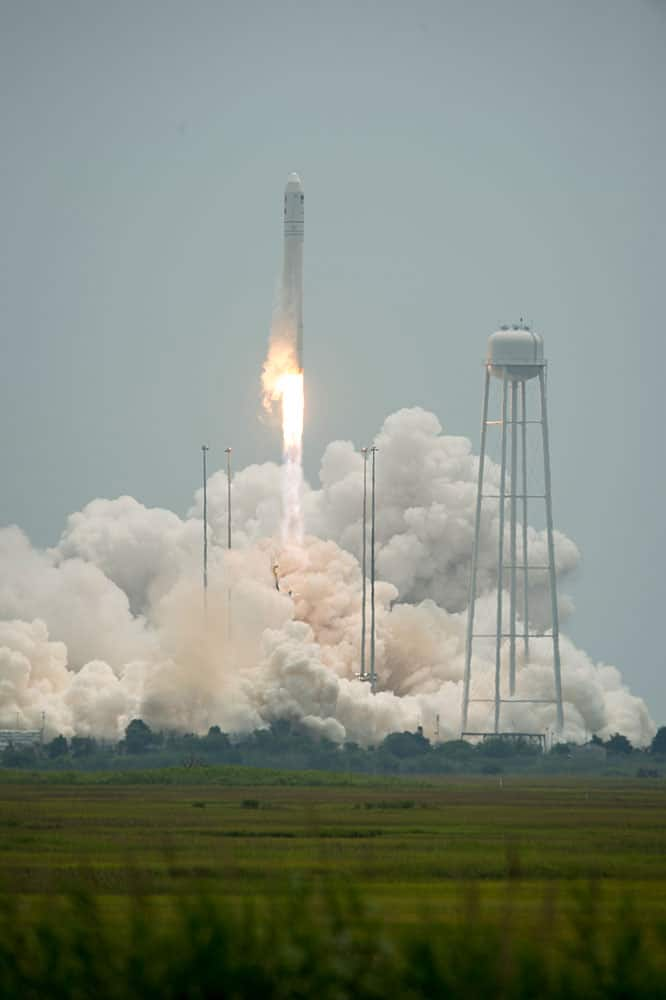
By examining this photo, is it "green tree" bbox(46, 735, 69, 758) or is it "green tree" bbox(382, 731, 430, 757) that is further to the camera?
"green tree" bbox(382, 731, 430, 757)

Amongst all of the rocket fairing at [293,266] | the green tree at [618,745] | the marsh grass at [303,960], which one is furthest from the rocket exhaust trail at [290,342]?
the marsh grass at [303,960]

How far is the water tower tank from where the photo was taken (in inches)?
4026

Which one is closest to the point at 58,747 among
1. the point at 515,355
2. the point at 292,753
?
the point at 292,753

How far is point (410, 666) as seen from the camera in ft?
363

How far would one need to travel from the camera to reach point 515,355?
102250mm

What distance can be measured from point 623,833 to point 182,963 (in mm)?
39723

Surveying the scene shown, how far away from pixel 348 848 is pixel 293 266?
41.8 m

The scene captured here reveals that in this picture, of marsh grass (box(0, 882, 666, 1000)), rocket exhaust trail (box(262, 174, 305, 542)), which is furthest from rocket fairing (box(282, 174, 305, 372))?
marsh grass (box(0, 882, 666, 1000))

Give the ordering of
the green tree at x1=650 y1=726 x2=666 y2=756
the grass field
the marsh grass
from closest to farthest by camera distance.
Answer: the marsh grass → the grass field → the green tree at x1=650 y1=726 x2=666 y2=756

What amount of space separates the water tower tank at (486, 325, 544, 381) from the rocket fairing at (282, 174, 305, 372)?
8.96m

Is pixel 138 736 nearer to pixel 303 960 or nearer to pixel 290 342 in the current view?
pixel 290 342

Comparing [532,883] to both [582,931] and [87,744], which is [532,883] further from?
[87,744]

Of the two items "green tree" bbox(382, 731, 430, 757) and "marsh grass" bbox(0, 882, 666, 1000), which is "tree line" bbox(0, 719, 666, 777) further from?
"marsh grass" bbox(0, 882, 666, 1000)

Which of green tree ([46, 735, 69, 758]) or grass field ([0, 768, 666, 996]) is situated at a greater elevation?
green tree ([46, 735, 69, 758])
